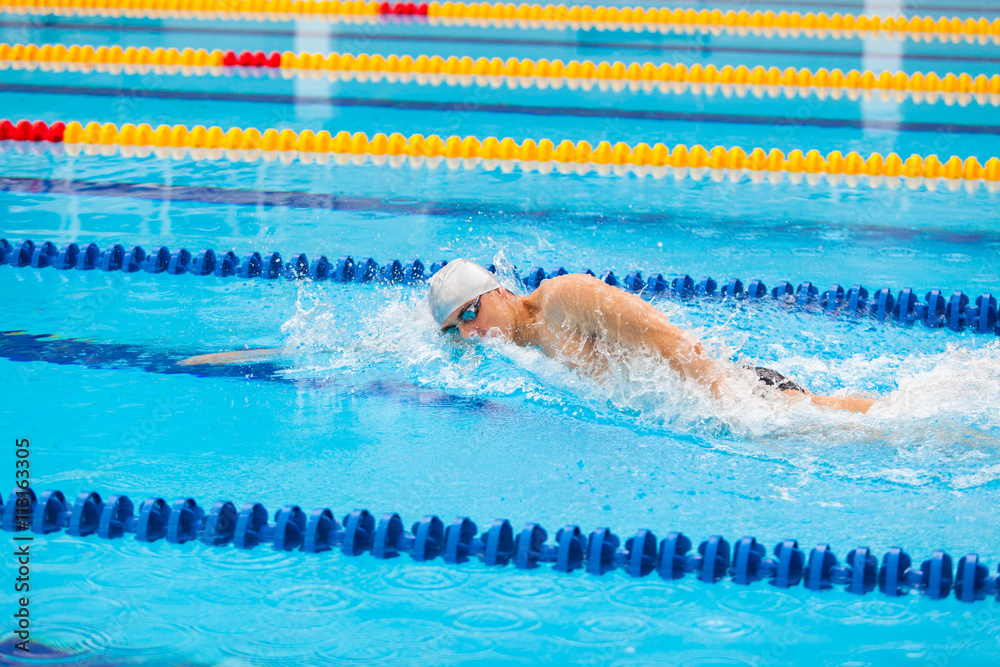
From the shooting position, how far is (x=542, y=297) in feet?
9.52

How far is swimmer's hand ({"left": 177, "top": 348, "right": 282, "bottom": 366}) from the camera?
132 inches

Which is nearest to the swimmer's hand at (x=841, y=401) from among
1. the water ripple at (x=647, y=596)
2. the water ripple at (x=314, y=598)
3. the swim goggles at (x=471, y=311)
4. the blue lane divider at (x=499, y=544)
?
the blue lane divider at (x=499, y=544)

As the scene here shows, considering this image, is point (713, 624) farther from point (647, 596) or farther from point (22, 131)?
point (22, 131)

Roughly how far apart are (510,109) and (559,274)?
10.0ft

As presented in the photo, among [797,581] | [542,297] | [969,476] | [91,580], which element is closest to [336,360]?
[542,297]

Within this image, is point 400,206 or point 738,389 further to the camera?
point 400,206

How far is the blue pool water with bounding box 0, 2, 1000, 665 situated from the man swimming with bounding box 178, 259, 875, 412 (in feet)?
0.24

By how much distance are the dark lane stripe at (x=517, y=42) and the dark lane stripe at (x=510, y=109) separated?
1715 millimetres

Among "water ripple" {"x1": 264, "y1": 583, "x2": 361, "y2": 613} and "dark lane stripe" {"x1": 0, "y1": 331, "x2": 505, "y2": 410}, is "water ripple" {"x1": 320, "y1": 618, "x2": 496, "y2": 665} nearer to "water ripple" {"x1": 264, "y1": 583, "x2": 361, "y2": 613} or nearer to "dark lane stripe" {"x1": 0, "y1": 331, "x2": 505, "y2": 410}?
"water ripple" {"x1": 264, "y1": 583, "x2": 361, "y2": 613}

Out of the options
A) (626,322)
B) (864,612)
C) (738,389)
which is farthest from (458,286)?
(864,612)

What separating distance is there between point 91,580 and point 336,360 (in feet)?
4.32

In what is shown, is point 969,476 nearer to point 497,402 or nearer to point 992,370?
point 992,370

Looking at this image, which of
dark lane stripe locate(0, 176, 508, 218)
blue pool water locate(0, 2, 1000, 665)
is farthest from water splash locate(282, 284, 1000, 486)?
dark lane stripe locate(0, 176, 508, 218)

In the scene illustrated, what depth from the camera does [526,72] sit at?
7414 millimetres
